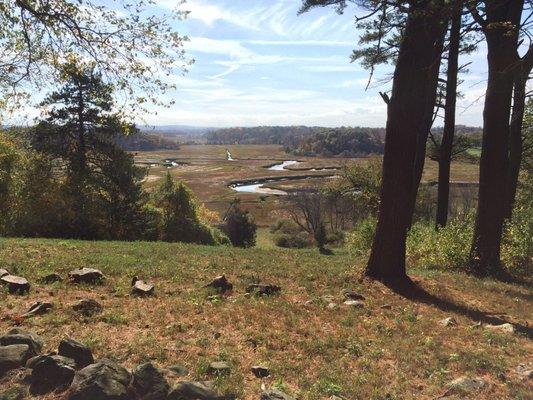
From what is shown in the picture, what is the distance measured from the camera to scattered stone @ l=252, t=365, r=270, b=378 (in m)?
5.48

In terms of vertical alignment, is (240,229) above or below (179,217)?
below

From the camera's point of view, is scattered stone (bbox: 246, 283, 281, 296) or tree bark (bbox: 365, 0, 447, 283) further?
tree bark (bbox: 365, 0, 447, 283)

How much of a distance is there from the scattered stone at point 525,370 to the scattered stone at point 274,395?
2.94 meters

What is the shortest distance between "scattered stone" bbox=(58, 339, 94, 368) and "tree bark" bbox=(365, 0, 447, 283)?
6.65 meters

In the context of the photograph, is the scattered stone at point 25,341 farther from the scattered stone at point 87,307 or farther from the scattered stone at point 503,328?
the scattered stone at point 503,328

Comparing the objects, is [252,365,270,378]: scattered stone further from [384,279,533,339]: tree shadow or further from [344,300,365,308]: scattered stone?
[384,279,533,339]: tree shadow

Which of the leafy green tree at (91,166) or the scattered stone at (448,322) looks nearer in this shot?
the scattered stone at (448,322)

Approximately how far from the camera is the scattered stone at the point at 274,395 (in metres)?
4.75

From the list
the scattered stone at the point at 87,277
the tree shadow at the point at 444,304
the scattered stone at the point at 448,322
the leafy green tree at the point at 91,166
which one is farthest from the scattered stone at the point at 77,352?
the leafy green tree at the point at 91,166

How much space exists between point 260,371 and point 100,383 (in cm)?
179

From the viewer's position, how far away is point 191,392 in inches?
188

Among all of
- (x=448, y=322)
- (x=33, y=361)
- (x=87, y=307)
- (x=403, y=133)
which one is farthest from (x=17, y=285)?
(x=403, y=133)

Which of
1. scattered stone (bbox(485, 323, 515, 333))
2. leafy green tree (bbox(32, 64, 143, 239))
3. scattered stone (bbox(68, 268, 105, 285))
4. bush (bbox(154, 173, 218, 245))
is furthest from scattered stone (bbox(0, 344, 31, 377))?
bush (bbox(154, 173, 218, 245))

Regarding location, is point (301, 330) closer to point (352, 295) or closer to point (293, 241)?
point (352, 295)
